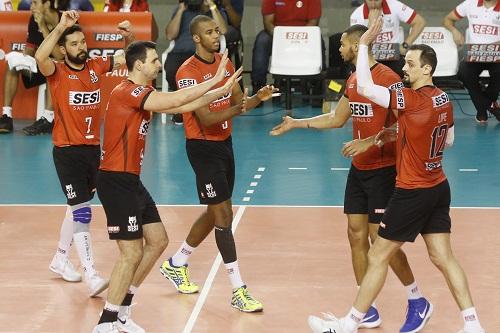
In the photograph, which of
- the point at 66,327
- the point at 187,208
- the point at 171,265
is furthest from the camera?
the point at 187,208

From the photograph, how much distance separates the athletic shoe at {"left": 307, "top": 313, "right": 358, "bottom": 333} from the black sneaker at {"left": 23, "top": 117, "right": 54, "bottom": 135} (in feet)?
33.1

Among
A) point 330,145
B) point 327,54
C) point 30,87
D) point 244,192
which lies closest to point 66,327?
point 244,192

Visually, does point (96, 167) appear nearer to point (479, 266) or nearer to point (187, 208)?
point (187, 208)

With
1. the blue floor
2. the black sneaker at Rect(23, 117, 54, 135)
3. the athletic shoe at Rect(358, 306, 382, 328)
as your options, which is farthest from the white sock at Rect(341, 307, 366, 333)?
the black sneaker at Rect(23, 117, 54, 135)

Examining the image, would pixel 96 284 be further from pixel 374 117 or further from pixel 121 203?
pixel 374 117

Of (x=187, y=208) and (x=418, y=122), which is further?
(x=187, y=208)

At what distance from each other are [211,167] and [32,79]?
9.41 meters

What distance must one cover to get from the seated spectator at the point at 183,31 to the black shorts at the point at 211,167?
8.84 meters

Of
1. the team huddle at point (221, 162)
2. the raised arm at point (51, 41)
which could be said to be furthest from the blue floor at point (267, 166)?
the raised arm at point (51, 41)

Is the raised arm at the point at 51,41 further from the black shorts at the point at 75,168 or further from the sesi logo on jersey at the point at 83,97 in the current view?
the black shorts at the point at 75,168

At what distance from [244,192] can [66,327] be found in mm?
5183

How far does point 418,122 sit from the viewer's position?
8250mm

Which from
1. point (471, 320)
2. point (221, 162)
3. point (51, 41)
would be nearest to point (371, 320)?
point (471, 320)

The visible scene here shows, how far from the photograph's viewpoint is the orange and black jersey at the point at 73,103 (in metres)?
10.1
